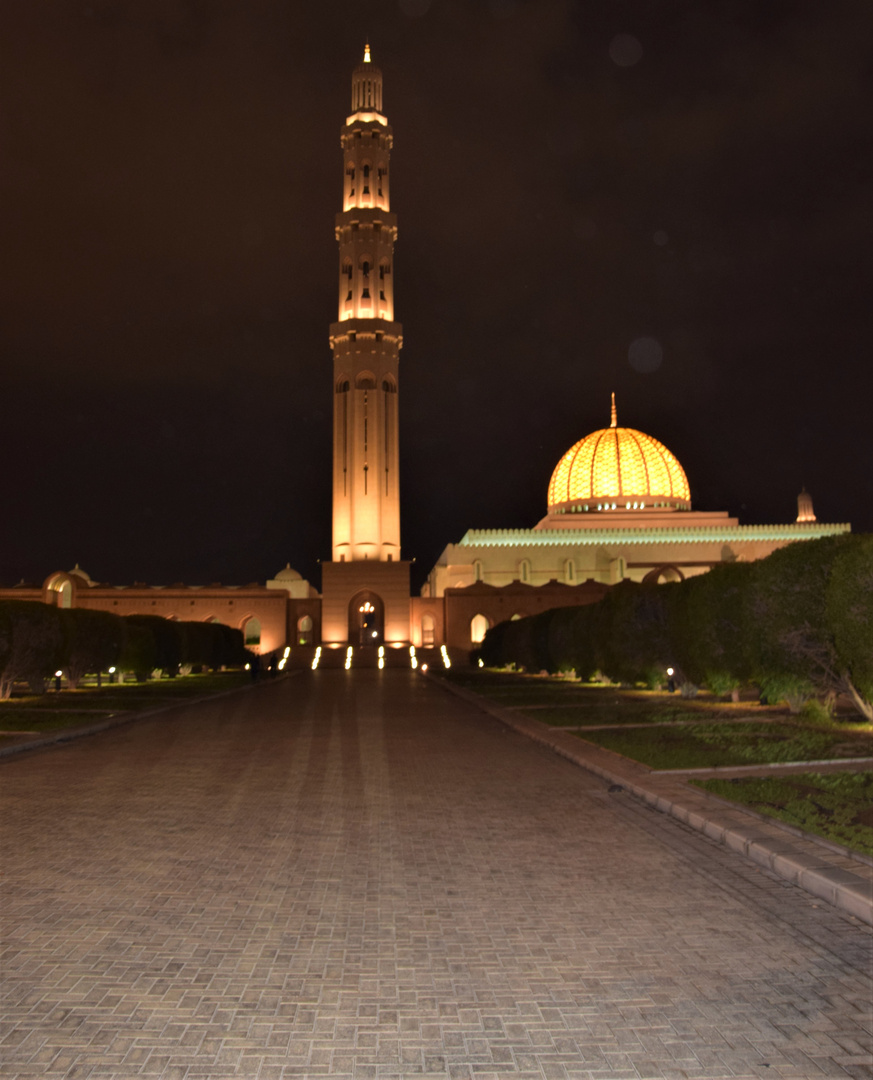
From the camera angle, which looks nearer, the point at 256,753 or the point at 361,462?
the point at 256,753

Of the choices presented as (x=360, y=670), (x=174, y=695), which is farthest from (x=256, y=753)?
(x=360, y=670)

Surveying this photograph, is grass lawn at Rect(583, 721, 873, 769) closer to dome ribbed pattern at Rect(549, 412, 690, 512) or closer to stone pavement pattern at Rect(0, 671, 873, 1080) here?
stone pavement pattern at Rect(0, 671, 873, 1080)

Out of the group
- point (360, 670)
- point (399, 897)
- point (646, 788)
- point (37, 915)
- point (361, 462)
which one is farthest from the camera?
point (361, 462)

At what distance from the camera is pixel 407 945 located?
3.43 meters

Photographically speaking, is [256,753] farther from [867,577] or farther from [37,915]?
[867,577]

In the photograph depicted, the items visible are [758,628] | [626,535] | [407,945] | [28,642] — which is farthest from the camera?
[626,535]

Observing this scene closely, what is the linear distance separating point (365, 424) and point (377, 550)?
628 centimetres

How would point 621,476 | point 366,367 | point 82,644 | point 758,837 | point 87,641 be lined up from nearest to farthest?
point 758,837
point 82,644
point 87,641
point 366,367
point 621,476

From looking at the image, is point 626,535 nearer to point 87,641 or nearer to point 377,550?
point 377,550

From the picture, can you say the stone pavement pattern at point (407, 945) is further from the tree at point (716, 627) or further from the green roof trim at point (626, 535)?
the green roof trim at point (626, 535)

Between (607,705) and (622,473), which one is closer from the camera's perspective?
(607,705)

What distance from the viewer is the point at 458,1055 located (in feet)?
8.34

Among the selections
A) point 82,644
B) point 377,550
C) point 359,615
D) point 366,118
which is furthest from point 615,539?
point 82,644

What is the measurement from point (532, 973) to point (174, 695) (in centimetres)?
1600
